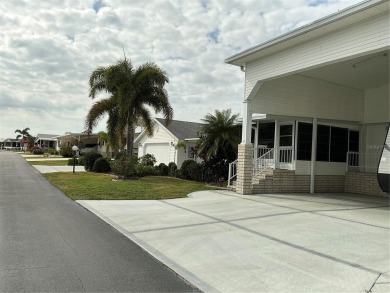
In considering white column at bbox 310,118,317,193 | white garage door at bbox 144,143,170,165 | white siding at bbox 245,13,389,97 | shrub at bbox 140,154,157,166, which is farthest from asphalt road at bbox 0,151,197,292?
white garage door at bbox 144,143,170,165

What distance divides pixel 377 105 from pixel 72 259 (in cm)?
1555

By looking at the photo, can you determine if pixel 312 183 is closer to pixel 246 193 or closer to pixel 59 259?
pixel 246 193

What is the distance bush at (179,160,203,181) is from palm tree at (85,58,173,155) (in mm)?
3245

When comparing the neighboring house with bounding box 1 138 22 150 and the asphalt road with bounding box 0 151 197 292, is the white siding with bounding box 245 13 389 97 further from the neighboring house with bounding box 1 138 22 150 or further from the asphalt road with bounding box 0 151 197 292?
the neighboring house with bounding box 1 138 22 150

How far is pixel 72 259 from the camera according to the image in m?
5.48

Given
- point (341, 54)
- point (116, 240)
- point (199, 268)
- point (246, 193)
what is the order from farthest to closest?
point (246, 193), point (341, 54), point (116, 240), point (199, 268)

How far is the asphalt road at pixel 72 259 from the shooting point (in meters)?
4.52

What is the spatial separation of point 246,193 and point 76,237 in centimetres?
834

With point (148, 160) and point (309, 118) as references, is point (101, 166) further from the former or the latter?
point (309, 118)

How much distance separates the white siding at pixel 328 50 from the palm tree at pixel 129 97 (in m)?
9.16

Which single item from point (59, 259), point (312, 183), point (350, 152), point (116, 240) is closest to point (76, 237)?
point (116, 240)

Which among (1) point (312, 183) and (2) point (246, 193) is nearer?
(2) point (246, 193)

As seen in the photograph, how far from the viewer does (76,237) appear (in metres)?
6.84

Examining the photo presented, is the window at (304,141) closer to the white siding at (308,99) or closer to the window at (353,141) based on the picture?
the white siding at (308,99)
